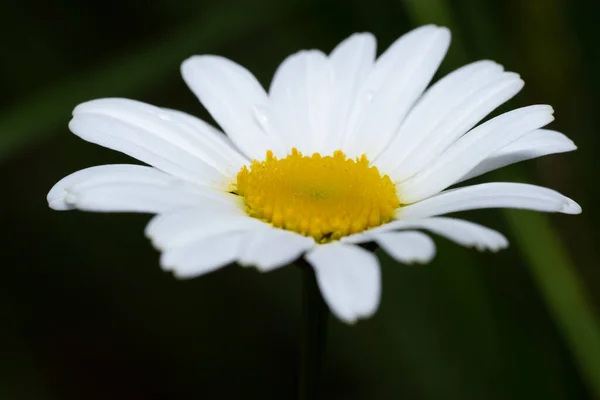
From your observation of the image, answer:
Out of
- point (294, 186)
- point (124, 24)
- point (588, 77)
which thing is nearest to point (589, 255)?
point (588, 77)

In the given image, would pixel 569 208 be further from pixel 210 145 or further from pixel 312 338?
pixel 210 145

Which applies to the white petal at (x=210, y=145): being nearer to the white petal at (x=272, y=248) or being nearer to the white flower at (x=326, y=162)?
the white flower at (x=326, y=162)

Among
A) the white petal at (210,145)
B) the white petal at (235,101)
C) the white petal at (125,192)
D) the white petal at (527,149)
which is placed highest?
the white petal at (235,101)

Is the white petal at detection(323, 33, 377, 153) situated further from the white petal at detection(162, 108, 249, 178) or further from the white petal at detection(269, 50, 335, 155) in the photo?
the white petal at detection(162, 108, 249, 178)

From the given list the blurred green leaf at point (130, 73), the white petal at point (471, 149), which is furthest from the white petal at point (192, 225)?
the blurred green leaf at point (130, 73)

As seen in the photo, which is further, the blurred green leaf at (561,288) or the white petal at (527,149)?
the blurred green leaf at (561,288)

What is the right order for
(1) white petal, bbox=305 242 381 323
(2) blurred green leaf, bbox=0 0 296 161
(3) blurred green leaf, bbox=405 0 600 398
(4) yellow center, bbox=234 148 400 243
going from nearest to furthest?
(1) white petal, bbox=305 242 381 323 → (4) yellow center, bbox=234 148 400 243 → (3) blurred green leaf, bbox=405 0 600 398 → (2) blurred green leaf, bbox=0 0 296 161

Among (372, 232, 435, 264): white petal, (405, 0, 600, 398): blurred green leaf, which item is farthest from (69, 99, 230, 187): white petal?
(405, 0, 600, 398): blurred green leaf
